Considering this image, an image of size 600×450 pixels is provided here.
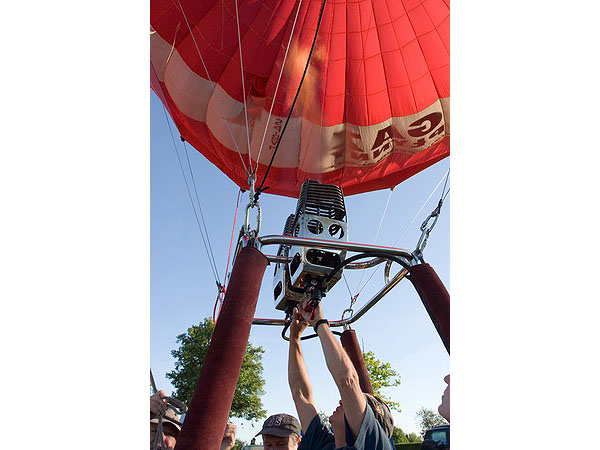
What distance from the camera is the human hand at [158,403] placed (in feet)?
5.08

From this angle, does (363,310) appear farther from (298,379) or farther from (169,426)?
(169,426)

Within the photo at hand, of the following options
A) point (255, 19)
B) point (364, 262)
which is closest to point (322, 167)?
point (255, 19)

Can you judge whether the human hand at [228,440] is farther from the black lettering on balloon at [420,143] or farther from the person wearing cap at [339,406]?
the black lettering on balloon at [420,143]

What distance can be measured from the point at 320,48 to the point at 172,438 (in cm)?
311

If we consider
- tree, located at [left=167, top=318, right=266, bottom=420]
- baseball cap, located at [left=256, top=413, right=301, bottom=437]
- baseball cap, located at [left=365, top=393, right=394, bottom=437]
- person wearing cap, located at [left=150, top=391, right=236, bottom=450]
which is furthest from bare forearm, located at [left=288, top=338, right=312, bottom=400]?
tree, located at [left=167, top=318, right=266, bottom=420]

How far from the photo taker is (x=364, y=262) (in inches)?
112

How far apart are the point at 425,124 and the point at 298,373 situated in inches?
109

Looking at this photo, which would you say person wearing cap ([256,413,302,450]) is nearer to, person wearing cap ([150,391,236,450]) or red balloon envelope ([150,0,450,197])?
person wearing cap ([150,391,236,450])

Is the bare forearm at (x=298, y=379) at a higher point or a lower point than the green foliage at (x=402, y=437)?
lower

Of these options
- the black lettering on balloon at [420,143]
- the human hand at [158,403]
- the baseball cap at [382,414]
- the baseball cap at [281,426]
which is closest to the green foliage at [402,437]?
the black lettering on balloon at [420,143]

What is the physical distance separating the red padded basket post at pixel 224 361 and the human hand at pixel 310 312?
0.28m

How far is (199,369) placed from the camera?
1393 centimetres

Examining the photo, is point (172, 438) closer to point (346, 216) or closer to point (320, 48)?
point (346, 216)

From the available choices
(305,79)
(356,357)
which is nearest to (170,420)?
(356,357)
